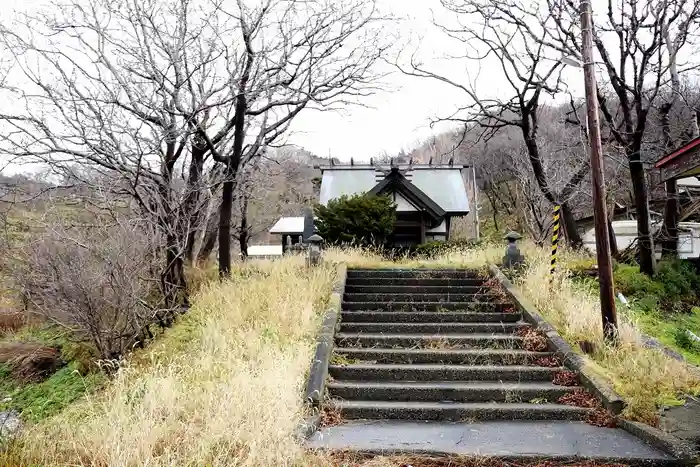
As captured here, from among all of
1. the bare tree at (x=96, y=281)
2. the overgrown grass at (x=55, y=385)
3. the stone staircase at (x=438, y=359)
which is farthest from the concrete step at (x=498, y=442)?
the bare tree at (x=96, y=281)

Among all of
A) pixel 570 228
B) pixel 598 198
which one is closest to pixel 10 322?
pixel 598 198

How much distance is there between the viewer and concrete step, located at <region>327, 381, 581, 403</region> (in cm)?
760

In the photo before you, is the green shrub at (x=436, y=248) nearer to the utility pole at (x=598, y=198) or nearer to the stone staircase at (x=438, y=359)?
the stone staircase at (x=438, y=359)

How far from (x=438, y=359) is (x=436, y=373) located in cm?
60

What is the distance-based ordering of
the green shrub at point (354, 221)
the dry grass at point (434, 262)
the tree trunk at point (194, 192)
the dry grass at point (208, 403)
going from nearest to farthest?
the dry grass at point (208, 403) → the tree trunk at point (194, 192) → the dry grass at point (434, 262) → the green shrub at point (354, 221)

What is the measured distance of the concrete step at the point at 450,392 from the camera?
760cm

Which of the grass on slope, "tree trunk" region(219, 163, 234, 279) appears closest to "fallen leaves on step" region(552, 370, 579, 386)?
the grass on slope

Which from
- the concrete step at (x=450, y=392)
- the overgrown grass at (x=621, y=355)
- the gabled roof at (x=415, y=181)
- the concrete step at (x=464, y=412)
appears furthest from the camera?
the gabled roof at (x=415, y=181)

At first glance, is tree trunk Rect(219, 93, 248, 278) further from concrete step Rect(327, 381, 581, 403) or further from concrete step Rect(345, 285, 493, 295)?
concrete step Rect(327, 381, 581, 403)

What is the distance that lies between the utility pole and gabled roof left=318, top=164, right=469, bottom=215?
16205mm

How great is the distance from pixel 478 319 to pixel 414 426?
421 centimetres

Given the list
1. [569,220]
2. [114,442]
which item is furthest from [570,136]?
[114,442]

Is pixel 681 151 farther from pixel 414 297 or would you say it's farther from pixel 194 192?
pixel 194 192

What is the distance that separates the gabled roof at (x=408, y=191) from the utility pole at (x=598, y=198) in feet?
44.8
